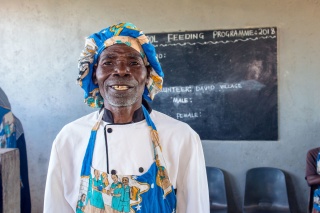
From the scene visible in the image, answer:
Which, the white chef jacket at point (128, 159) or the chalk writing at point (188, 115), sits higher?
the chalk writing at point (188, 115)

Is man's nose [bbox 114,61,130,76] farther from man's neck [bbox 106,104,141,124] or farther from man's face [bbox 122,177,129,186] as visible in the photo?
man's face [bbox 122,177,129,186]

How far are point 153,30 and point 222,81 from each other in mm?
843

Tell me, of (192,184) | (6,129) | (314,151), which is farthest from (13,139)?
(314,151)

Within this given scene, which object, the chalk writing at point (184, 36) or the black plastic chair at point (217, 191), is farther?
the chalk writing at point (184, 36)

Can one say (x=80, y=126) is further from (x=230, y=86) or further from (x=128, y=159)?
(x=230, y=86)

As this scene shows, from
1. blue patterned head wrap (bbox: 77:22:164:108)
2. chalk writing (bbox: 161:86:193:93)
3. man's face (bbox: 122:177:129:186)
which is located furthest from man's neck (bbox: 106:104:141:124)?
chalk writing (bbox: 161:86:193:93)

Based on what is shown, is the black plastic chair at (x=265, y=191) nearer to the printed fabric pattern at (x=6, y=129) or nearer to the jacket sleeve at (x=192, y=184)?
the jacket sleeve at (x=192, y=184)

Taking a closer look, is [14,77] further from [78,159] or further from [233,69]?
[78,159]

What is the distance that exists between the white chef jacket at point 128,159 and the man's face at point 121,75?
116 mm

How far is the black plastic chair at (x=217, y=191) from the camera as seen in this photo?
3.33 meters

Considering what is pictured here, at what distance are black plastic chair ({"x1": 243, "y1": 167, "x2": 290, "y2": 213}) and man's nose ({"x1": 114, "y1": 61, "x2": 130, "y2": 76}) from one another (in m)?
2.36

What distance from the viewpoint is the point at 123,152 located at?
55.5 inches

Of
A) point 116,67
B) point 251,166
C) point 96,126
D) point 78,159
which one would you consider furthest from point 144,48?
point 251,166

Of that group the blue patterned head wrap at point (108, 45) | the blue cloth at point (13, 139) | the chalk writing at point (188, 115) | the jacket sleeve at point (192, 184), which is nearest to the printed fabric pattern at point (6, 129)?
the blue cloth at point (13, 139)
